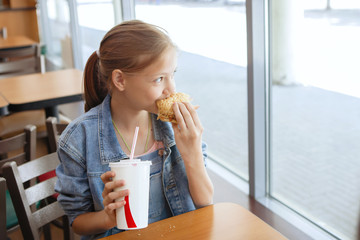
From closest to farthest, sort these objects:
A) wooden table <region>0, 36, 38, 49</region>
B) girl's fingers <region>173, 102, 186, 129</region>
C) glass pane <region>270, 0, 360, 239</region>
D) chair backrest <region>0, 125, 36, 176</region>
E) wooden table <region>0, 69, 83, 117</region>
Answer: girl's fingers <region>173, 102, 186, 129</region> → chair backrest <region>0, 125, 36, 176</region> → glass pane <region>270, 0, 360, 239</region> → wooden table <region>0, 69, 83, 117</region> → wooden table <region>0, 36, 38, 49</region>

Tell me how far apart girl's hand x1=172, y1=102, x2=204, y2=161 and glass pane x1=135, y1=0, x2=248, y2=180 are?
4.92ft

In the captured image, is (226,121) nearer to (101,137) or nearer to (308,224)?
(308,224)

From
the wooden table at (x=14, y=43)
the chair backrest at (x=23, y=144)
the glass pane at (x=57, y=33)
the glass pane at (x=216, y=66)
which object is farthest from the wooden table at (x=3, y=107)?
the glass pane at (x=57, y=33)

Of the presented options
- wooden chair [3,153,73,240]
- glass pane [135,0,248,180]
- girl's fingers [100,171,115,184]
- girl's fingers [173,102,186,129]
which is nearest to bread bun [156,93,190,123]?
girl's fingers [173,102,186,129]

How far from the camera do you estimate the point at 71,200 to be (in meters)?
1.24

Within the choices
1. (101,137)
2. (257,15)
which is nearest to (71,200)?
(101,137)

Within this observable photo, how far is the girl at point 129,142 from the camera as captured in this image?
1.22 meters

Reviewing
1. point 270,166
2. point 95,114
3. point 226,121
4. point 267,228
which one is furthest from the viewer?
point 226,121

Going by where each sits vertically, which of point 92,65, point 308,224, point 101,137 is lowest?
point 308,224

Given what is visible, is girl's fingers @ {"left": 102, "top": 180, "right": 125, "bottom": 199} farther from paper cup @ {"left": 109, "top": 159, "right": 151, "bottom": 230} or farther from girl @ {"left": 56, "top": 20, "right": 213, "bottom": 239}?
girl @ {"left": 56, "top": 20, "right": 213, "bottom": 239}

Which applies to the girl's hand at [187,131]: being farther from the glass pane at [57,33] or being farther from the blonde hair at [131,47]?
the glass pane at [57,33]

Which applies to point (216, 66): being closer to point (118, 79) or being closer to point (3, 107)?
point (3, 107)

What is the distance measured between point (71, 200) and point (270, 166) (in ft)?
5.06

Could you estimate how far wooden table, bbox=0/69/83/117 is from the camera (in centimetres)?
255
